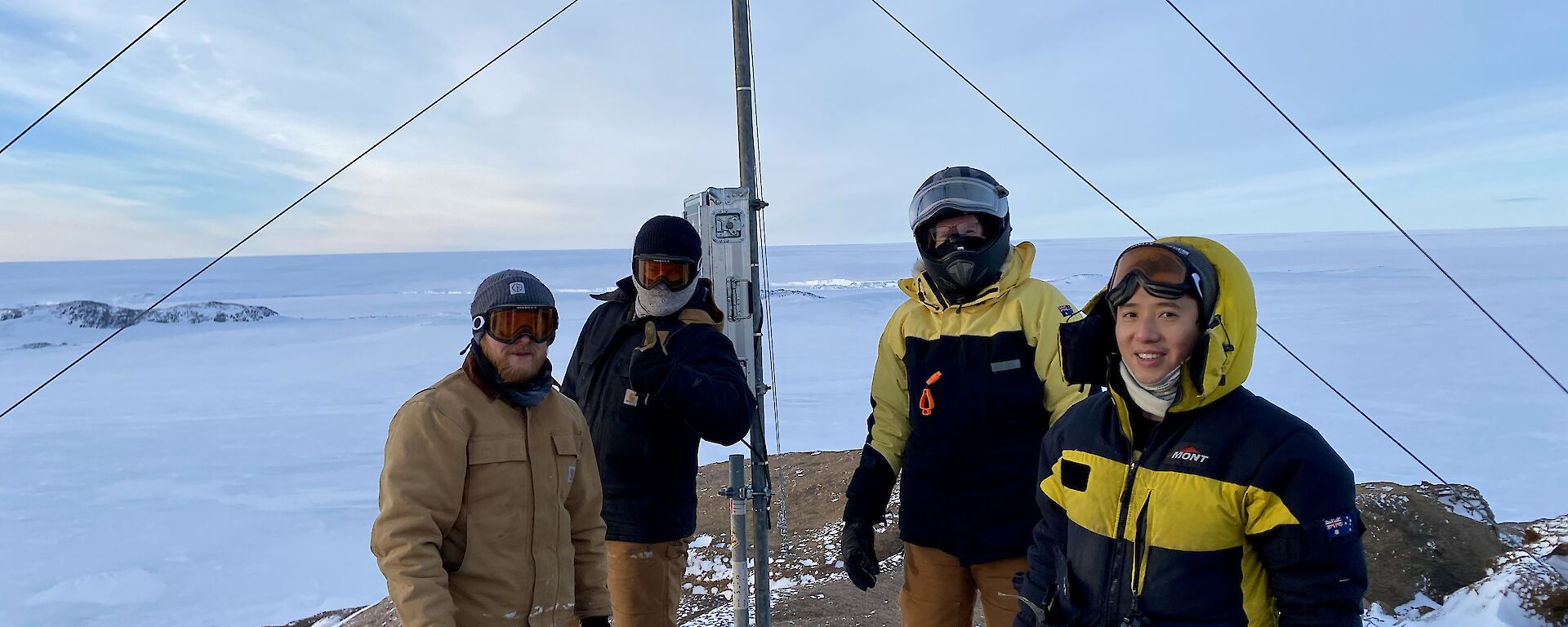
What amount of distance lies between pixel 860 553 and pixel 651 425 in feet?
3.03

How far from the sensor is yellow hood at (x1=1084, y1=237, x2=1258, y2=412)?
165cm

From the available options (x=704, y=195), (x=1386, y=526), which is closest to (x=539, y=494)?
(x=704, y=195)

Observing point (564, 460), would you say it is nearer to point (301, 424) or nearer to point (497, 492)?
point (497, 492)

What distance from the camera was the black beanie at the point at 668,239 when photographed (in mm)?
3129

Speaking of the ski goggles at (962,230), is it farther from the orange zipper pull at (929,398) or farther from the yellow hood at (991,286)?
the orange zipper pull at (929,398)

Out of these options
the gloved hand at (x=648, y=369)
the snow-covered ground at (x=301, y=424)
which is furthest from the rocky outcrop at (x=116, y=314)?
the gloved hand at (x=648, y=369)

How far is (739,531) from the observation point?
12.6 feet

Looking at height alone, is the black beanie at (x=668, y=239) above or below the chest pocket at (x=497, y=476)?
above

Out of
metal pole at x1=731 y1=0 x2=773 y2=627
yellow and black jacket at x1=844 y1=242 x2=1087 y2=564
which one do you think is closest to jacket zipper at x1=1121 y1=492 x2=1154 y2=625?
yellow and black jacket at x1=844 y1=242 x2=1087 y2=564

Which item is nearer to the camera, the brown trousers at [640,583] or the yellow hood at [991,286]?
the yellow hood at [991,286]

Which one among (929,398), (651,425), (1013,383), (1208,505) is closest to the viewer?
(1208,505)

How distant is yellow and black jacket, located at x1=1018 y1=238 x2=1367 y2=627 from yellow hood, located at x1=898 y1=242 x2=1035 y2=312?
2.27 feet

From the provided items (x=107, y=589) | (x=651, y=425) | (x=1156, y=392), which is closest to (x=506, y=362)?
(x=651, y=425)

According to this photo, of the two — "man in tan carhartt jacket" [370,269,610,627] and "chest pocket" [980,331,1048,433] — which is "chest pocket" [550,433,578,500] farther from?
"chest pocket" [980,331,1048,433]
